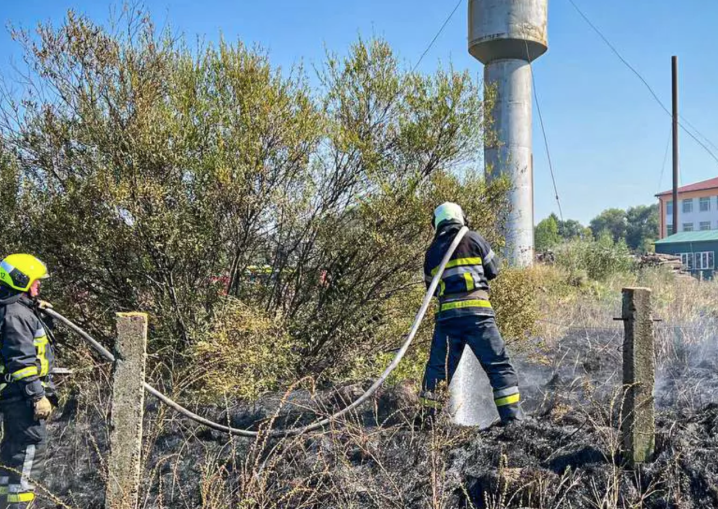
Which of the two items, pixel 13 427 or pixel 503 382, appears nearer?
pixel 13 427

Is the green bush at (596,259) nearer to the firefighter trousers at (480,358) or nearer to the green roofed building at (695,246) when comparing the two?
the firefighter trousers at (480,358)

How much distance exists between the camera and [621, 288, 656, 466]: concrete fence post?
2.85 m

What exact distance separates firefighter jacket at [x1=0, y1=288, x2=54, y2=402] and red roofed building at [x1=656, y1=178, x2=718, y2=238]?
177 feet

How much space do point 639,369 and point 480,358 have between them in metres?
1.30

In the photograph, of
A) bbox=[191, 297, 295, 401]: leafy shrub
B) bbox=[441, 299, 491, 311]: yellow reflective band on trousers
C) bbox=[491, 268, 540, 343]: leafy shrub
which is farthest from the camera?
bbox=[491, 268, 540, 343]: leafy shrub

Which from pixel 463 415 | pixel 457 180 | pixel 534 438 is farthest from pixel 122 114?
pixel 534 438

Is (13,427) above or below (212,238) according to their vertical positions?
below

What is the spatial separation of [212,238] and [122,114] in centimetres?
116

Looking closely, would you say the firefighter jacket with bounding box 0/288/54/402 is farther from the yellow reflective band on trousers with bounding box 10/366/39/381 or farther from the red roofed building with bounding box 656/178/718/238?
the red roofed building with bounding box 656/178/718/238

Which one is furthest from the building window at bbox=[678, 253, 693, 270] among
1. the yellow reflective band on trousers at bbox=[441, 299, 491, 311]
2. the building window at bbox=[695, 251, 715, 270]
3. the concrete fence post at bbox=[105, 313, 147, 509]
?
the concrete fence post at bbox=[105, 313, 147, 509]

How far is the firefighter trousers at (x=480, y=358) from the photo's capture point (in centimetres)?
388

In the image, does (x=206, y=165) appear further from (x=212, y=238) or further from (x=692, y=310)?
(x=692, y=310)

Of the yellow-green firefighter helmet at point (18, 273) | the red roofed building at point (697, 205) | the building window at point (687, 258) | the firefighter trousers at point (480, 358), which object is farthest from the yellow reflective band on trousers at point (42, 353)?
the red roofed building at point (697, 205)

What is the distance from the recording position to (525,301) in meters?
5.73
